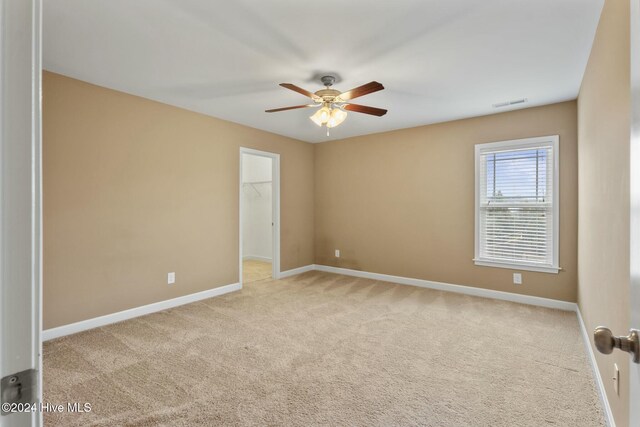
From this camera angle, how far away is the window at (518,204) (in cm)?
390

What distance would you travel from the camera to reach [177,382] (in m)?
→ 2.29

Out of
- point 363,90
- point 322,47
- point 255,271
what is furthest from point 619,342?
point 255,271

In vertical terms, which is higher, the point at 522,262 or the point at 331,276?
the point at 522,262

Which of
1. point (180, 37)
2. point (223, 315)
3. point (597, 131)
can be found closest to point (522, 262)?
point (597, 131)

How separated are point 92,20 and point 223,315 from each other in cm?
292

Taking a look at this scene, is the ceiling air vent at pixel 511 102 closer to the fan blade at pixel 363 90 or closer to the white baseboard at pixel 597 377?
the fan blade at pixel 363 90

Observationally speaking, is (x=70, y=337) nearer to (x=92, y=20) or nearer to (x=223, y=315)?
(x=223, y=315)

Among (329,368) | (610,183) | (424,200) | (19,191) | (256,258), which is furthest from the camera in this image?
(256,258)

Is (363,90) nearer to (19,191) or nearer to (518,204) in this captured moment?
(19,191)

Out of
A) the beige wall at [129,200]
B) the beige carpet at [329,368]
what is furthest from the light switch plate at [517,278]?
the beige wall at [129,200]

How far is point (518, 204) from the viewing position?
411 centimetres

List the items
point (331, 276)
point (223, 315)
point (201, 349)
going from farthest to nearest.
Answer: point (331, 276), point (223, 315), point (201, 349)

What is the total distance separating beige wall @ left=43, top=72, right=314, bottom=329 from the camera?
302cm

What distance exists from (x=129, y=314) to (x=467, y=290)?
4.31 metres
